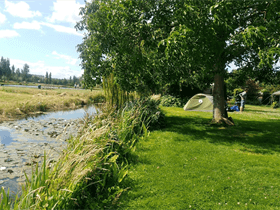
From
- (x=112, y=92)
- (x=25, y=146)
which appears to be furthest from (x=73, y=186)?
(x=112, y=92)

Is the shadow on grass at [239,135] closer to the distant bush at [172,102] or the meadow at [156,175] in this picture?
the meadow at [156,175]

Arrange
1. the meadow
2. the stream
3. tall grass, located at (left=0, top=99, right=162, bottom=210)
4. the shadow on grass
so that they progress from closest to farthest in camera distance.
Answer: tall grass, located at (left=0, top=99, right=162, bottom=210) < the meadow < the stream < the shadow on grass

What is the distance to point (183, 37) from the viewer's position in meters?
7.00

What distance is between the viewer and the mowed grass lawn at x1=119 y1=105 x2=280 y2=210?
4.59 meters

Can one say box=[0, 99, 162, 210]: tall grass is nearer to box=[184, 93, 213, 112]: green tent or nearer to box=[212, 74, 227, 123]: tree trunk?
box=[212, 74, 227, 123]: tree trunk

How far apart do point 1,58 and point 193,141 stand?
162650 millimetres

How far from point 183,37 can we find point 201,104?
45.8 ft

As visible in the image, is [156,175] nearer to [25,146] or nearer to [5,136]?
[25,146]

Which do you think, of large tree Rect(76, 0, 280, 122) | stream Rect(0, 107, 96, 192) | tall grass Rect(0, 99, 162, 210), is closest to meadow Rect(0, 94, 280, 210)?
tall grass Rect(0, 99, 162, 210)

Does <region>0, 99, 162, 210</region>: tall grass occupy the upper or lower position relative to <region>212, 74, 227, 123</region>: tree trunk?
lower

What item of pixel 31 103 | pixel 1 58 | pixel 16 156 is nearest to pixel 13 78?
pixel 1 58

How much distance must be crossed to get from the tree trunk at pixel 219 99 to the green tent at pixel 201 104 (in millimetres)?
8007

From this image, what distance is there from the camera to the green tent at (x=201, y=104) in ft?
64.8

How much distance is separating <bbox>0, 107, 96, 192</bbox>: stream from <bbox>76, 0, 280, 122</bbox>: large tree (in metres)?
3.27
